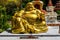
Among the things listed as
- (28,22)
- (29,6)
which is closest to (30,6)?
(29,6)

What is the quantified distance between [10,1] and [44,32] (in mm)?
13050

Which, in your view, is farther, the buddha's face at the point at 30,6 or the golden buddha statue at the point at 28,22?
the buddha's face at the point at 30,6

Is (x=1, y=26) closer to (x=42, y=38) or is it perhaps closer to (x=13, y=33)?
(x=13, y=33)

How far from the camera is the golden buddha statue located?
36.7ft

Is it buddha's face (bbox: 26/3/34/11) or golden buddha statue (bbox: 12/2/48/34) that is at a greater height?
buddha's face (bbox: 26/3/34/11)

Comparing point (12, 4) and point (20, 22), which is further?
point (12, 4)

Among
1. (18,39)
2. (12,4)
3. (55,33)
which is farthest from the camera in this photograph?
(12,4)

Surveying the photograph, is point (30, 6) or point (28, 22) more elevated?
point (30, 6)

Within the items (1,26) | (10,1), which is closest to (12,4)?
(10,1)

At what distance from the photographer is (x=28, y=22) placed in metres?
11.5

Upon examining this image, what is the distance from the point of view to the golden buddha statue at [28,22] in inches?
440

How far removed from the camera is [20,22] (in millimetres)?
11172

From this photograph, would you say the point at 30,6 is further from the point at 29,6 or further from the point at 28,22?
the point at 28,22

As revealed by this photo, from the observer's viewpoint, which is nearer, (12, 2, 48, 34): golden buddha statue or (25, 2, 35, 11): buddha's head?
(12, 2, 48, 34): golden buddha statue
